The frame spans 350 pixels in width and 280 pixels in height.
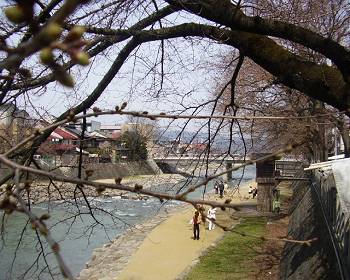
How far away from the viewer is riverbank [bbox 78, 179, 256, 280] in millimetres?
15578

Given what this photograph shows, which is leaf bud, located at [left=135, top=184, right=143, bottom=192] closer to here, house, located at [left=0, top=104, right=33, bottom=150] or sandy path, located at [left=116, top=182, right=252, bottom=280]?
house, located at [left=0, top=104, right=33, bottom=150]

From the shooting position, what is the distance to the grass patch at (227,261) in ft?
43.7

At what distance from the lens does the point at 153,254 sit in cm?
1836

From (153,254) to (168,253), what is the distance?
599 millimetres

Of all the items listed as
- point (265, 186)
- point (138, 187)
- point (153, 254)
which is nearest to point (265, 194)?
point (265, 186)

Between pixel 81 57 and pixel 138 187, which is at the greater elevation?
pixel 81 57

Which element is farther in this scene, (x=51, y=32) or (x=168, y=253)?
(x=168, y=253)

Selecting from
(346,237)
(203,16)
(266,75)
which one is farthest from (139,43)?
(266,75)

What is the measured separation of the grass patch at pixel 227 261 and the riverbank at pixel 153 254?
1.73ft

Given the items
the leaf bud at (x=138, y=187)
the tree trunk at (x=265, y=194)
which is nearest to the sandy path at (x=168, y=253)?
the tree trunk at (x=265, y=194)

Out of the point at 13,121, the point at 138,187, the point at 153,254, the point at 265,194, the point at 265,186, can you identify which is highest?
the point at 13,121

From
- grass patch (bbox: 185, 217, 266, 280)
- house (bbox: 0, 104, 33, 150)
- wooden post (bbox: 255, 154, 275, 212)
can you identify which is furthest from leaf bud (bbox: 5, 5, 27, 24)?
wooden post (bbox: 255, 154, 275, 212)

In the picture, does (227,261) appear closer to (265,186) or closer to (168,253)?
(168,253)

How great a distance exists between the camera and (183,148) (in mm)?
7324
